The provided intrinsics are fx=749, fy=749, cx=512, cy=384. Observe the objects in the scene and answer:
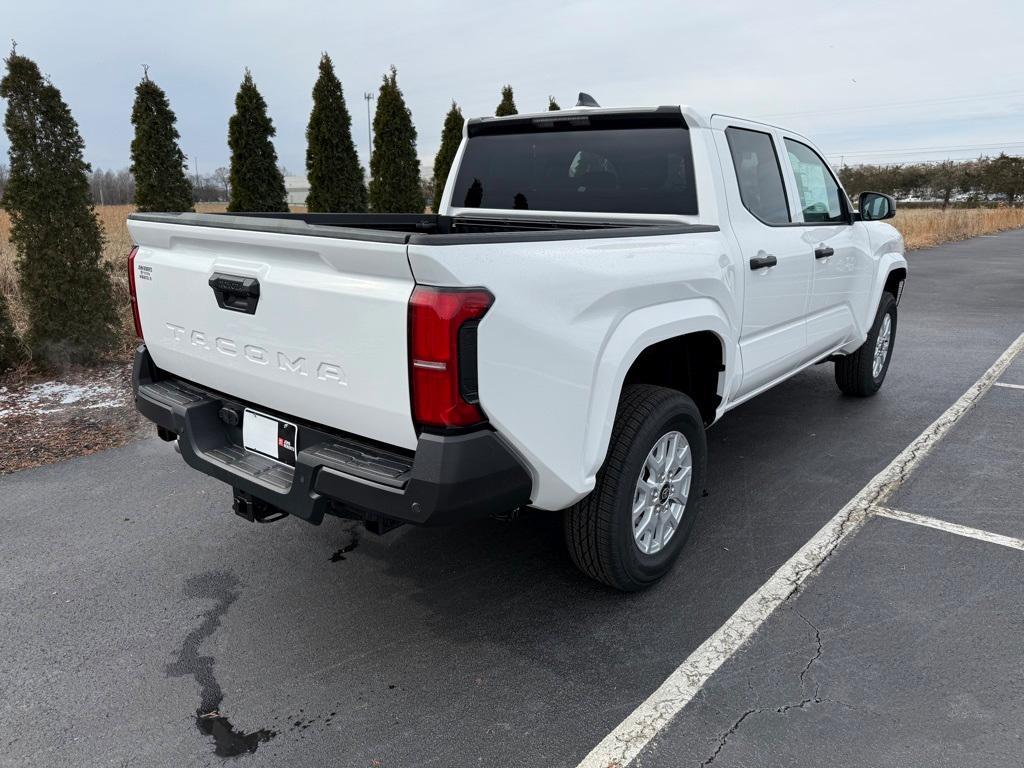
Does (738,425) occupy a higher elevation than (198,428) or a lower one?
lower

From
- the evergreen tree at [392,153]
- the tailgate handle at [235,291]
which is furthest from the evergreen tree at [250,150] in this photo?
the tailgate handle at [235,291]

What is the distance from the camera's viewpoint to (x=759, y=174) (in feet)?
12.9

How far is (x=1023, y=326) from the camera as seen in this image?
357 inches

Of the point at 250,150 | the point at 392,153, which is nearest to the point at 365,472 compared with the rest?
the point at 250,150

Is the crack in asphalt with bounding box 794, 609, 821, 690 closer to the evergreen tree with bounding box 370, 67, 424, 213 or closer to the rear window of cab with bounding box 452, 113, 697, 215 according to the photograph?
the rear window of cab with bounding box 452, 113, 697, 215

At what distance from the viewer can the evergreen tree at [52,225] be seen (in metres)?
6.39

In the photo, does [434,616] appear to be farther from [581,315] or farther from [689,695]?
[581,315]

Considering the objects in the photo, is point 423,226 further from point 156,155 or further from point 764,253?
point 156,155

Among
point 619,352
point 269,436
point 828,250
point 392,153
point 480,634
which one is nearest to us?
point 619,352

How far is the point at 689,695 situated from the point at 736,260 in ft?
6.31

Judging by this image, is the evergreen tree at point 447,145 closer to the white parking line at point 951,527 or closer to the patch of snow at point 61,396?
the patch of snow at point 61,396

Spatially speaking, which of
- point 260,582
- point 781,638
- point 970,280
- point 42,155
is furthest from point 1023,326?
point 42,155

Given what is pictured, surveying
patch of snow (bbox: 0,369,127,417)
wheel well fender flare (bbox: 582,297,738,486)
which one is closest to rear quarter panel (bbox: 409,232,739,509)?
wheel well fender flare (bbox: 582,297,738,486)

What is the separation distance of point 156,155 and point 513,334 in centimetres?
824
